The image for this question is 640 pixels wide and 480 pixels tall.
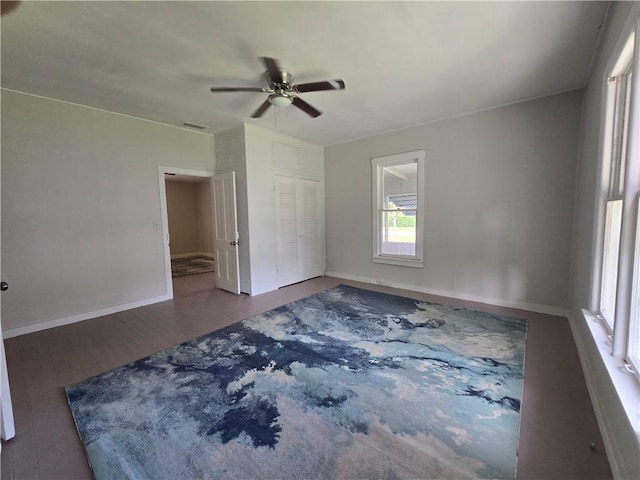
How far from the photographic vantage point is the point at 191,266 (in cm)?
726

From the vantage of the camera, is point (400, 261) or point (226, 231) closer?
point (226, 231)

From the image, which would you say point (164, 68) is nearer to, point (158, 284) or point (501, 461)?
point (158, 284)

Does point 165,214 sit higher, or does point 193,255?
point 165,214

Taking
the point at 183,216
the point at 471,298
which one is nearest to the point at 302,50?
the point at 471,298

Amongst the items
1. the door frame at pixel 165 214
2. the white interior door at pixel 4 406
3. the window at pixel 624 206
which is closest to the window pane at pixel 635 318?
the window at pixel 624 206

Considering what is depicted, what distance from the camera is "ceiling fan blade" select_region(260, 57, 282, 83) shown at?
7.14 ft

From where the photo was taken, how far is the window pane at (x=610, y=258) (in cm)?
211

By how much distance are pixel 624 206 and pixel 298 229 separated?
4310 mm

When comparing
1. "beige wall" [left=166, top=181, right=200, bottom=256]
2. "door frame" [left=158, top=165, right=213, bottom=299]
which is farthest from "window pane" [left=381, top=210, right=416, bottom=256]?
"beige wall" [left=166, top=181, right=200, bottom=256]

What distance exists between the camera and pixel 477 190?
3969 millimetres

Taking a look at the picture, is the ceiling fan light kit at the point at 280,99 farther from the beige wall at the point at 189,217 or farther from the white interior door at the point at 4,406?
the beige wall at the point at 189,217

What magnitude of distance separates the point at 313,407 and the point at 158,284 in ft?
11.4

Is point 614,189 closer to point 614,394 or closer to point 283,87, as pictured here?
point 614,394

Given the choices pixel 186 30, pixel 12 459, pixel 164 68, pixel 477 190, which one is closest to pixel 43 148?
pixel 164 68
